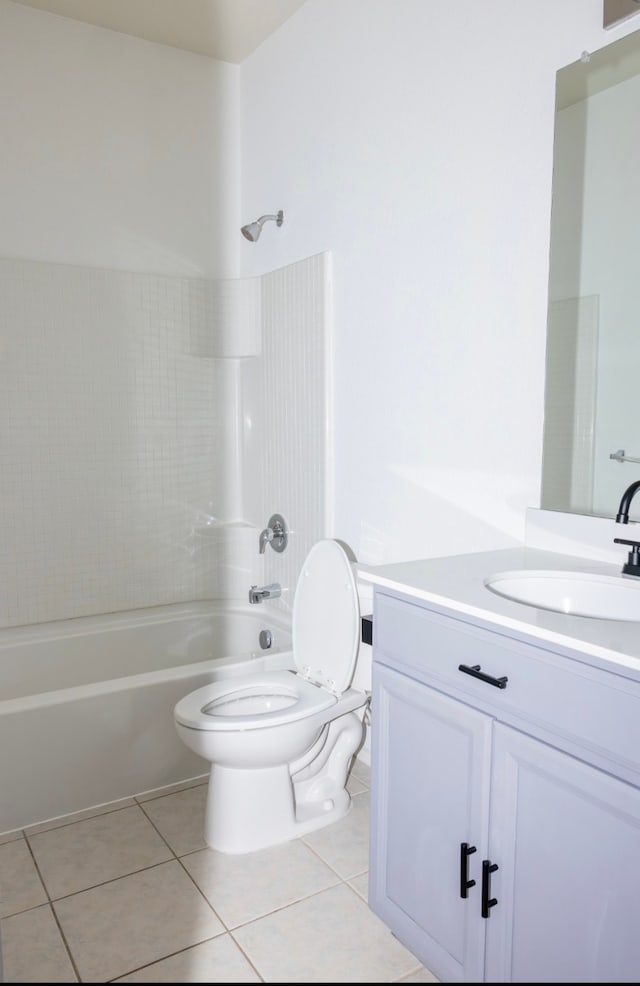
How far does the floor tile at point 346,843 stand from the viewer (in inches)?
77.2

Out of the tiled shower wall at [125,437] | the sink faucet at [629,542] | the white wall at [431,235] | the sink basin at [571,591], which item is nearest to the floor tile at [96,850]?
the tiled shower wall at [125,437]

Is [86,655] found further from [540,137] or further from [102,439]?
[540,137]

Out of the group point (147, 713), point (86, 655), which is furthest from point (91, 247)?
point (147, 713)

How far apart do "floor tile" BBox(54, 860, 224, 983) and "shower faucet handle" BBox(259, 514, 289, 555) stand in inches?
51.6

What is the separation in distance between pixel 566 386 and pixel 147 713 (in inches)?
63.2

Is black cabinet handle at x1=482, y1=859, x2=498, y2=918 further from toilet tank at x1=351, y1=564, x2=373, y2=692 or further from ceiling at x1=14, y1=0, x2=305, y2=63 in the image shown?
ceiling at x1=14, y1=0, x2=305, y2=63

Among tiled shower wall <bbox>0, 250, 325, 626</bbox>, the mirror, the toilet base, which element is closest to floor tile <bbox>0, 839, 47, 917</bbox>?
the toilet base

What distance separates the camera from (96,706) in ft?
7.36

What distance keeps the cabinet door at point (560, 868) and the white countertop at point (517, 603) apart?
0.19 m

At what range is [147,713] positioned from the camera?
2.35 meters

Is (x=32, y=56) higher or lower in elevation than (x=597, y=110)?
higher

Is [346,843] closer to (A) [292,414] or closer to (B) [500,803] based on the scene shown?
(B) [500,803]

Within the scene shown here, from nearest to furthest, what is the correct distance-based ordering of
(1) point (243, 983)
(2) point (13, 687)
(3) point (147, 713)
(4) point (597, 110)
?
1. (1) point (243, 983)
2. (4) point (597, 110)
3. (3) point (147, 713)
4. (2) point (13, 687)

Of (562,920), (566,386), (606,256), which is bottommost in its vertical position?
(562,920)
